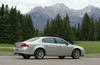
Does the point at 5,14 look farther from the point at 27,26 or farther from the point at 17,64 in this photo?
the point at 17,64

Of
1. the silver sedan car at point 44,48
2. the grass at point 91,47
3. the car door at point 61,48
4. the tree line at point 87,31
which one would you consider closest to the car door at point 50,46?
the silver sedan car at point 44,48

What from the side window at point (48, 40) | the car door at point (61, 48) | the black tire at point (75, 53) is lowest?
the black tire at point (75, 53)

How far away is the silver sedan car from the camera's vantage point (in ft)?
63.4

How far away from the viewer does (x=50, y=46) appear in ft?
66.7

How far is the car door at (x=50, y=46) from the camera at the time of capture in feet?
66.1

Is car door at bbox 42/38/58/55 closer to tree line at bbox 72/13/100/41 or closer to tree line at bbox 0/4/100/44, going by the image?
tree line at bbox 0/4/100/44

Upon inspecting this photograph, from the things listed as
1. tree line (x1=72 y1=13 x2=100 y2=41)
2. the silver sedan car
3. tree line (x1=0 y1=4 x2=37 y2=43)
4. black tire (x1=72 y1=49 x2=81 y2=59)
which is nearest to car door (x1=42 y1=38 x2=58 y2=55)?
the silver sedan car

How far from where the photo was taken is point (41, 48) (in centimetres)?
1992

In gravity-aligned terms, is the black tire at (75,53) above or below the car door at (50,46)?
below

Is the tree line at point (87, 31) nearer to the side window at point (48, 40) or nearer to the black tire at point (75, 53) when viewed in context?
the black tire at point (75, 53)

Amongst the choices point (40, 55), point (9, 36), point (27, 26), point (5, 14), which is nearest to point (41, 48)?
point (40, 55)

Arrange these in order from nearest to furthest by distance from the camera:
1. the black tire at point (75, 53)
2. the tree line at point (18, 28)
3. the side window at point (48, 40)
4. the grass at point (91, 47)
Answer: the side window at point (48, 40) < the black tire at point (75, 53) < the grass at point (91, 47) < the tree line at point (18, 28)

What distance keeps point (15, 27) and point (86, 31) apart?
69.6 meters

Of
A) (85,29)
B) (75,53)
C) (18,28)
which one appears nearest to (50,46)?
(75,53)
